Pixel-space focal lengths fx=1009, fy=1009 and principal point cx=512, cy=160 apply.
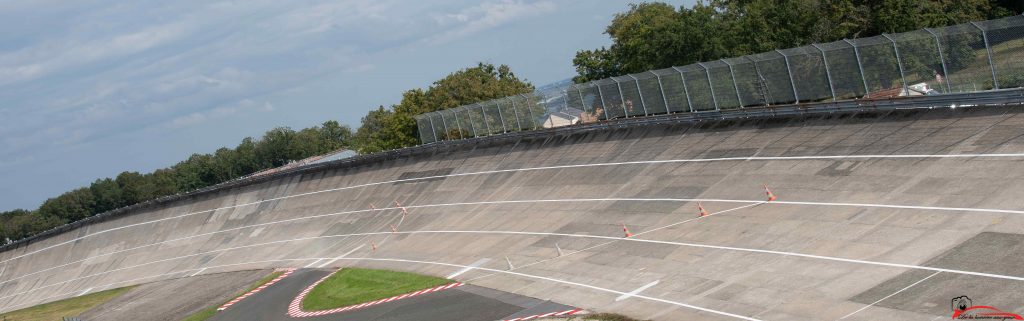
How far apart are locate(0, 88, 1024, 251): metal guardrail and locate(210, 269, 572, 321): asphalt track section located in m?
17.4

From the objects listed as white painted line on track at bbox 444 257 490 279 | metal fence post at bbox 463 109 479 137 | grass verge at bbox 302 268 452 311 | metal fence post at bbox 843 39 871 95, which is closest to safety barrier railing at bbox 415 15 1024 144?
metal fence post at bbox 843 39 871 95

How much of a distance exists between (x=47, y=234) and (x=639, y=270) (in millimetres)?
82662

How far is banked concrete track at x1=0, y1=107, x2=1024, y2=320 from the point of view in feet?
86.8

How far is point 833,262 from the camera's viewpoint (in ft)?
93.8

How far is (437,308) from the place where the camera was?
37.6 m

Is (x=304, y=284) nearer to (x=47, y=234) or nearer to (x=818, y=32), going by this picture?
(x=818, y=32)

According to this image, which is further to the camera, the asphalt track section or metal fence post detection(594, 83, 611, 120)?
metal fence post detection(594, 83, 611, 120)

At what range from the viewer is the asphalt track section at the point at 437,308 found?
113 ft

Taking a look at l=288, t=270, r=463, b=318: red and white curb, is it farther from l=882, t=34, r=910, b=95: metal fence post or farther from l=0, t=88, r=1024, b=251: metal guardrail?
l=882, t=34, r=910, b=95: metal fence post

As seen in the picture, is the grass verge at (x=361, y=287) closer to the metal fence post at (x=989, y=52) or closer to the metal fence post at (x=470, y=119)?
the metal fence post at (x=989, y=52)

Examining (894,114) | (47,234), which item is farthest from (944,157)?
(47,234)

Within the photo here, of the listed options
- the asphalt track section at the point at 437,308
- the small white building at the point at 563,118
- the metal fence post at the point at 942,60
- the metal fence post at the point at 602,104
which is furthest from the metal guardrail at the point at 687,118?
the asphalt track section at the point at 437,308

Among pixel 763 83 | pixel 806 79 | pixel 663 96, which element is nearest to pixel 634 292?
pixel 806 79

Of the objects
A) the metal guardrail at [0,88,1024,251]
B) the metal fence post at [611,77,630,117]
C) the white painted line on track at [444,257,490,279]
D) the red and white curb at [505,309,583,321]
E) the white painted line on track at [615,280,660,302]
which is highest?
the metal fence post at [611,77,630,117]
